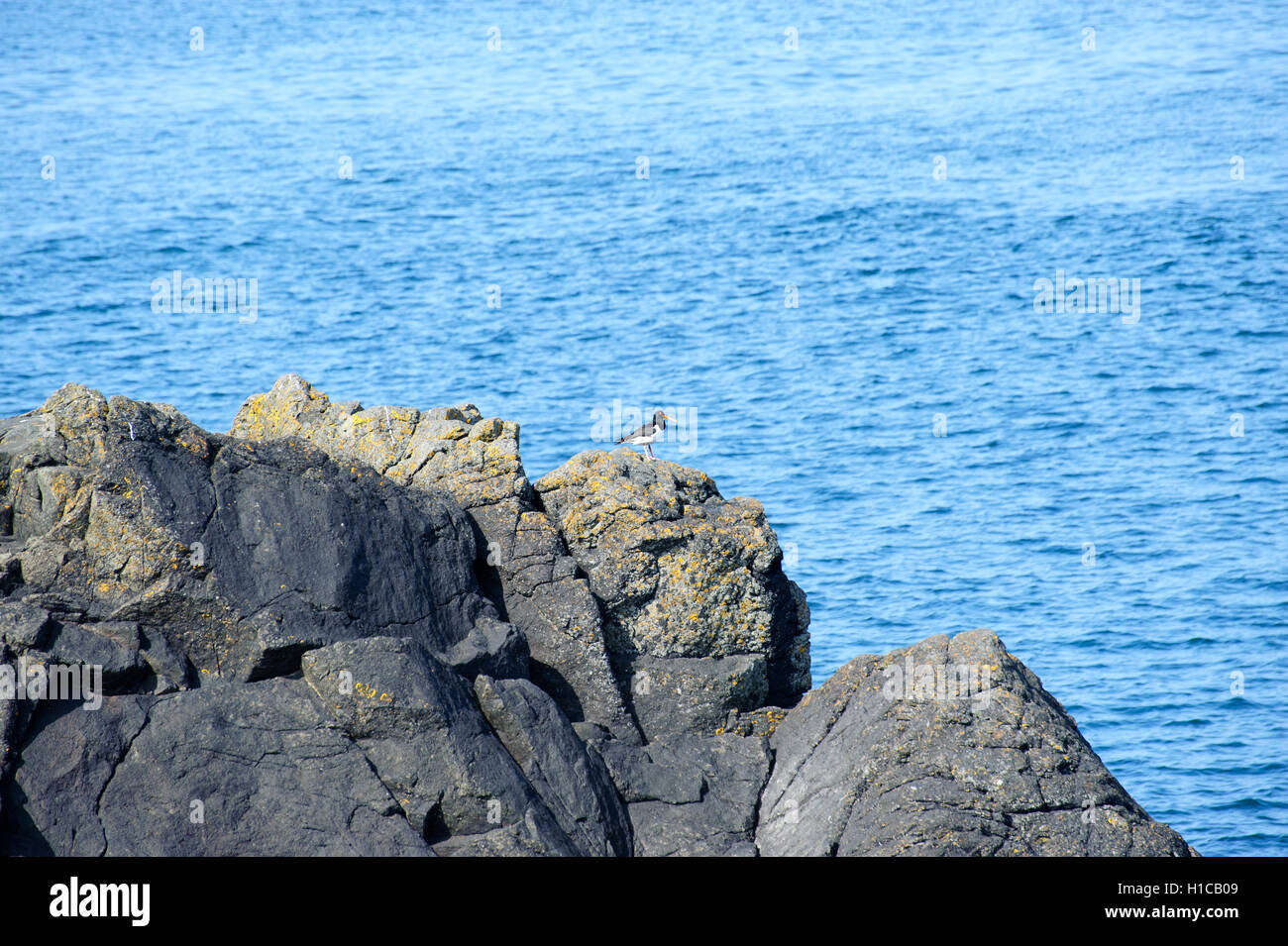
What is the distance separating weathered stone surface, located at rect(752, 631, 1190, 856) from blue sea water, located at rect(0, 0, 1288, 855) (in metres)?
20.2

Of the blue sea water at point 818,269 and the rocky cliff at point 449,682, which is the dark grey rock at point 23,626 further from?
the blue sea water at point 818,269

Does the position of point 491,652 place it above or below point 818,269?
above

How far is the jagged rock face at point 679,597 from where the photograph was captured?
17.3m

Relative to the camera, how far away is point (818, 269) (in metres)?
84.2

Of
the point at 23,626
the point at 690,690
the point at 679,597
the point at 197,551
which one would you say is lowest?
the point at 690,690

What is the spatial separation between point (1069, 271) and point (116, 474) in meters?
74.2

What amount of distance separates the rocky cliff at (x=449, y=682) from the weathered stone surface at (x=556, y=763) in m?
0.04

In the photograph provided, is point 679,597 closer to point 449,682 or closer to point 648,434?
point 449,682

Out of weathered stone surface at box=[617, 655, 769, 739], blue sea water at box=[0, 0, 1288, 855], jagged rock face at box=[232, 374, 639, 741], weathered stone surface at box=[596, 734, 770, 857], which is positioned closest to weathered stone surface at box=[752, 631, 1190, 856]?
weathered stone surface at box=[596, 734, 770, 857]

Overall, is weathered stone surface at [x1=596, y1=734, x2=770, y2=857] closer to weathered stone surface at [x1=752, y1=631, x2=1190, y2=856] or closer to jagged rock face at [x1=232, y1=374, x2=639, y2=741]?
weathered stone surface at [x1=752, y1=631, x2=1190, y2=856]

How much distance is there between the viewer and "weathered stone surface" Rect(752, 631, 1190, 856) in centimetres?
1428

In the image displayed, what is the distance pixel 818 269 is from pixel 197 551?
237ft

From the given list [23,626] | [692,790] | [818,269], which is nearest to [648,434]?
[692,790]

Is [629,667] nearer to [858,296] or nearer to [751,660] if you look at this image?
[751,660]
